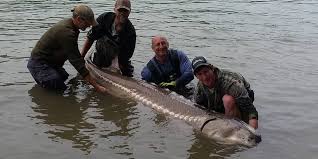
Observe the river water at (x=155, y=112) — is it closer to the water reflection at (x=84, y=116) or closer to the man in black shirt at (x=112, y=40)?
the water reflection at (x=84, y=116)

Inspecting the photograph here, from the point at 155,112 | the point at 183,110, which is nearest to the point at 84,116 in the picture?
the point at 155,112

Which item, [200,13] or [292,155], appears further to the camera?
[200,13]

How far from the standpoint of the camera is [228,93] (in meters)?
6.82

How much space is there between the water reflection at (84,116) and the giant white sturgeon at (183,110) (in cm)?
27

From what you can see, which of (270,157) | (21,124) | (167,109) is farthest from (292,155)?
(21,124)

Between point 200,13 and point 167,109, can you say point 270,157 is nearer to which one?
point 167,109

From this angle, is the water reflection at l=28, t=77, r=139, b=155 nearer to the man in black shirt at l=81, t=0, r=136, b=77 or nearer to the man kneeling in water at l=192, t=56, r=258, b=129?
the man in black shirt at l=81, t=0, r=136, b=77

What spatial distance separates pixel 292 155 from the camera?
6.23 metres

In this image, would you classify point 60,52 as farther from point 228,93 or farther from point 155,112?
point 228,93

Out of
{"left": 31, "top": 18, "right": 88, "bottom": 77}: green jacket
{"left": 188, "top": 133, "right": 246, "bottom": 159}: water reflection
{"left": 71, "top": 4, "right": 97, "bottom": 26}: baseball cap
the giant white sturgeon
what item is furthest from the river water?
{"left": 71, "top": 4, "right": 97, "bottom": 26}: baseball cap

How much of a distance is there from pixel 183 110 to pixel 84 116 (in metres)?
1.56

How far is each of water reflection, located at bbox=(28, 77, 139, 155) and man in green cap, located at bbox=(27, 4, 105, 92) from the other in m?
0.26

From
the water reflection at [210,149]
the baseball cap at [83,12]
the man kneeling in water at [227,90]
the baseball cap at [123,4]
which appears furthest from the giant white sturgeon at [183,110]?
the baseball cap at [83,12]

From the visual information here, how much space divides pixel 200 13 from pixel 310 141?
1185 centimetres
